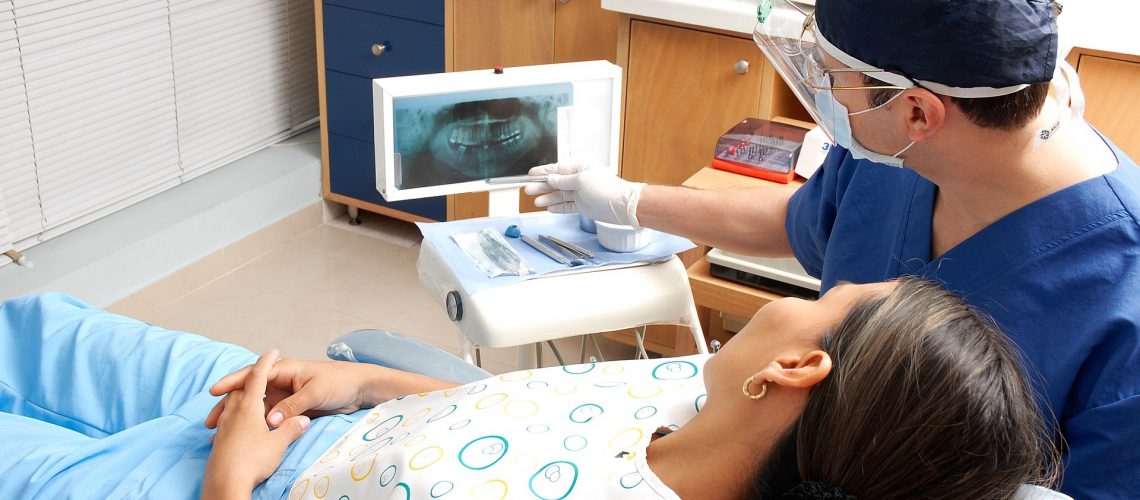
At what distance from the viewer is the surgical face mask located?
3.93 feet

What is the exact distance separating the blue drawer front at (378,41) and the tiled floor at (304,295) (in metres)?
0.56

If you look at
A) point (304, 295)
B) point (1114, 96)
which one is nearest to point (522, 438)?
point (1114, 96)

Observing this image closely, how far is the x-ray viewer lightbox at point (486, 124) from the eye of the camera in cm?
170

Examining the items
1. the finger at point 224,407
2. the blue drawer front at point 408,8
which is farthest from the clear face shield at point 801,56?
the blue drawer front at point 408,8

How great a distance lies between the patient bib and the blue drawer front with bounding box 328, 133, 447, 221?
6.09 ft

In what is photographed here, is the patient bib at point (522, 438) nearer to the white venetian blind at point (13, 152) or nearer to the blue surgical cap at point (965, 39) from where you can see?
the blue surgical cap at point (965, 39)

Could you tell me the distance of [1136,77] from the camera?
6.93 feet

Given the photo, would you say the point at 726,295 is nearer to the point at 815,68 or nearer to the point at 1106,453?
the point at 815,68

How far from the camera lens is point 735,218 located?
1.62m

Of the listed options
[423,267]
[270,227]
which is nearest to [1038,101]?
[423,267]

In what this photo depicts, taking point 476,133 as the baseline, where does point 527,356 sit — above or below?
below

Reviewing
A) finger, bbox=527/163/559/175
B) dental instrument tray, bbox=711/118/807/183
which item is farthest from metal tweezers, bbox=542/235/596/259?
dental instrument tray, bbox=711/118/807/183

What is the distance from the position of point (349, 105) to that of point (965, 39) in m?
2.44

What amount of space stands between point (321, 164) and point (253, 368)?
6.81 ft
